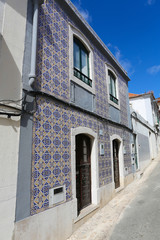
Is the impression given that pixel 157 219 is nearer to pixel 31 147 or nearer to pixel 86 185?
pixel 86 185

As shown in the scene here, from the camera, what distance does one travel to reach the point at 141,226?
12.6ft

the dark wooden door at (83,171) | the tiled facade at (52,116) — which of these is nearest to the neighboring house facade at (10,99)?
Result: the tiled facade at (52,116)

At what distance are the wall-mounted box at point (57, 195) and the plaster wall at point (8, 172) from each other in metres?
0.90

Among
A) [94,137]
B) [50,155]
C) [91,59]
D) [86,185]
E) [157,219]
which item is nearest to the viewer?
[50,155]

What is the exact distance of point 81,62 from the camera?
531cm

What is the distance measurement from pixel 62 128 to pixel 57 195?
1569 millimetres

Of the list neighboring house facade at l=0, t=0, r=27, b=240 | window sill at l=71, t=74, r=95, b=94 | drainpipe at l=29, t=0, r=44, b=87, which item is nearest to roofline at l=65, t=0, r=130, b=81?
drainpipe at l=29, t=0, r=44, b=87

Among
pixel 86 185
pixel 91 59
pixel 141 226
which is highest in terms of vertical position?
pixel 91 59

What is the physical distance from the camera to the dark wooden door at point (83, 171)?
454cm

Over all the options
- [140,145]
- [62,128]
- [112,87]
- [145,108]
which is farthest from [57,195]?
[145,108]

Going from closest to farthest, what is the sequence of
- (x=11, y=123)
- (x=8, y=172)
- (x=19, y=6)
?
1. (x=8, y=172)
2. (x=11, y=123)
3. (x=19, y=6)

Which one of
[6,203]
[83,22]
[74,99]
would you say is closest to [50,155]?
[6,203]

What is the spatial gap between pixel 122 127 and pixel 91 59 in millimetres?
3766

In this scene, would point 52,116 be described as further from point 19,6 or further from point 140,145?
point 140,145
